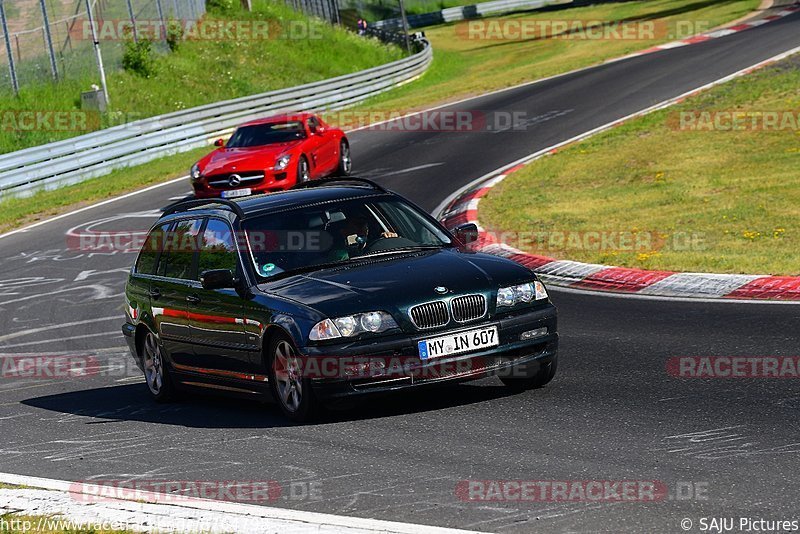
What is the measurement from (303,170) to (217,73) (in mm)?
25297

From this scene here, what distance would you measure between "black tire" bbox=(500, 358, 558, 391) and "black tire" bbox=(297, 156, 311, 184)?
13.7 metres

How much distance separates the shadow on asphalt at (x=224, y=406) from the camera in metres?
8.49

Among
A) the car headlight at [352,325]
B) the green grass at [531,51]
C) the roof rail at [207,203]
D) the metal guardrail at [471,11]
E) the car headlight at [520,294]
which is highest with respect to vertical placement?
the roof rail at [207,203]

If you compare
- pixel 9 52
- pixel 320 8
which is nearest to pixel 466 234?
pixel 9 52

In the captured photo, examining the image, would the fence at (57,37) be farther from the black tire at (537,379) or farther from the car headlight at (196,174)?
the black tire at (537,379)

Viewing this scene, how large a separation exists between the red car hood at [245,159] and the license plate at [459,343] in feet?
46.2

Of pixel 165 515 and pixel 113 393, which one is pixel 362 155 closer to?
pixel 113 393

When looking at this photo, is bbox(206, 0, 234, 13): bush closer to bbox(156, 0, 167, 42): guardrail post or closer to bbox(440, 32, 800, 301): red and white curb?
bbox(156, 0, 167, 42): guardrail post

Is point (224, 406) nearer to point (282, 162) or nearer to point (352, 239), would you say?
point (352, 239)

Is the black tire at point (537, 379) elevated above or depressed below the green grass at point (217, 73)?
above

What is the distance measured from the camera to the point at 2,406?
10617 millimetres

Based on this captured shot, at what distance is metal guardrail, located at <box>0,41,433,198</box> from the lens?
27641 mm

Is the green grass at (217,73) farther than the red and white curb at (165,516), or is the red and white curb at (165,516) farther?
the green grass at (217,73)

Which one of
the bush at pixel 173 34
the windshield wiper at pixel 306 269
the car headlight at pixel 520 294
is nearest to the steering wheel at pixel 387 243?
the windshield wiper at pixel 306 269
